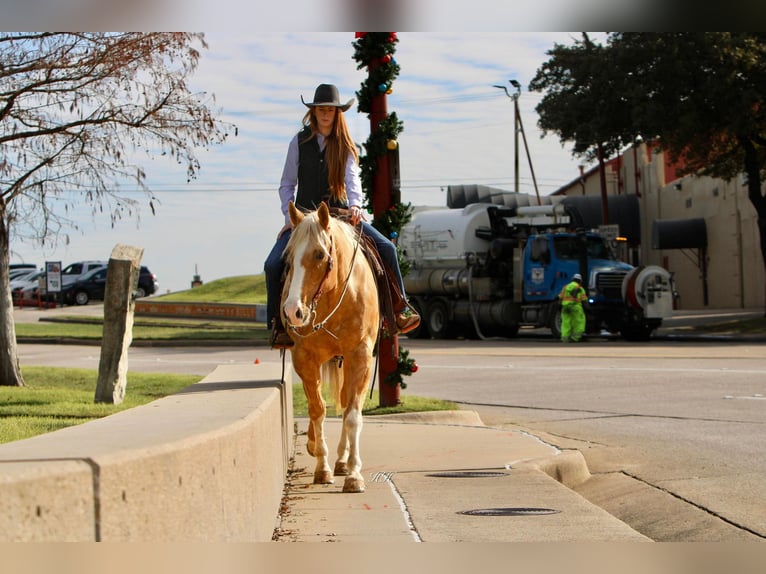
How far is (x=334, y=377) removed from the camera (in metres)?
8.73

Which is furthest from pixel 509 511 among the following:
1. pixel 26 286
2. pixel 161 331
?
pixel 26 286

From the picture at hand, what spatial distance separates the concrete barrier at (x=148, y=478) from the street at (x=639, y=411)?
10.4 feet

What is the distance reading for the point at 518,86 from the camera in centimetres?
5338

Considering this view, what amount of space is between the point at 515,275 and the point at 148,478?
30631mm

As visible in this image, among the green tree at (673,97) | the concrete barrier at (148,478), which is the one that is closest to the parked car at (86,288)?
the green tree at (673,97)

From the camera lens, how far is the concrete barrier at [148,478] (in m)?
2.89

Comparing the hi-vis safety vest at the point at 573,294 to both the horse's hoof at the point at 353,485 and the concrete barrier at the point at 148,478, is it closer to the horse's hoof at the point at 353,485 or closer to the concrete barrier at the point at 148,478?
the horse's hoof at the point at 353,485

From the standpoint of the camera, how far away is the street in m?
7.95

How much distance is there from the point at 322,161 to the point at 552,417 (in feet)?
19.3

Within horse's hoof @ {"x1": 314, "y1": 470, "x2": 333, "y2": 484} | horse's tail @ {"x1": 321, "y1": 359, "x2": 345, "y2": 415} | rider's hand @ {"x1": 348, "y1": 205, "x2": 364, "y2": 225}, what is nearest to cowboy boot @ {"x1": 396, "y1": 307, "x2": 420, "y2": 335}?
horse's tail @ {"x1": 321, "y1": 359, "x2": 345, "y2": 415}

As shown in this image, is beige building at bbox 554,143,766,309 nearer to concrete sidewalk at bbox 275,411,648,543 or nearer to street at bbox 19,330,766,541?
street at bbox 19,330,766,541

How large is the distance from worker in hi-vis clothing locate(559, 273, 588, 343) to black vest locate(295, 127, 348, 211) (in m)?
22.3

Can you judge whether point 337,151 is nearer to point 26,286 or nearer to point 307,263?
point 307,263

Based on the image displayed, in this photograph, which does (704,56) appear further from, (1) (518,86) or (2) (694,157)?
(1) (518,86)
